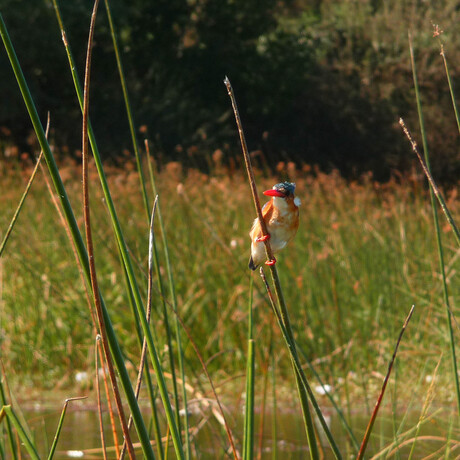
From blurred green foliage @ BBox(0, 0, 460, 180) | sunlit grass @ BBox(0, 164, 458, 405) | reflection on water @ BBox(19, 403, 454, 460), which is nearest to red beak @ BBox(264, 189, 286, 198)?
reflection on water @ BBox(19, 403, 454, 460)

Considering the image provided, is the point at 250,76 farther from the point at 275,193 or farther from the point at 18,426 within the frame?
the point at 18,426

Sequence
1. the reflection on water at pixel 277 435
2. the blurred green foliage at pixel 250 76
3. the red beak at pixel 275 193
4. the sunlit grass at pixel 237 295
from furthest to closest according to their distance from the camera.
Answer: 1. the blurred green foliage at pixel 250 76
2. the sunlit grass at pixel 237 295
3. the reflection on water at pixel 277 435
4. the red beak at pixel 275 193

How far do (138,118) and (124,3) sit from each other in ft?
6.80

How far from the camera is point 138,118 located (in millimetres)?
12125

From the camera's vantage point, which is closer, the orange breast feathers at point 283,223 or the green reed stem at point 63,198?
the green reed stem at point 63,198

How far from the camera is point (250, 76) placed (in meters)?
13.4

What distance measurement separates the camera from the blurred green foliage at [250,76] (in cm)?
1168

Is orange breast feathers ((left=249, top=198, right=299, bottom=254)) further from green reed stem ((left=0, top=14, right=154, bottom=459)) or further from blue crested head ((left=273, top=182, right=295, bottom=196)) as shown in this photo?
green reed stem ((left=0, top=14, right=154, bottom=459))

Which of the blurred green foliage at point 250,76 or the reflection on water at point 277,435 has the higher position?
the blurred green foliage at point 250,76

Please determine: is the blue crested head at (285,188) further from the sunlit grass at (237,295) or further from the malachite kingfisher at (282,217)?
the sunlit grass at (237,295)

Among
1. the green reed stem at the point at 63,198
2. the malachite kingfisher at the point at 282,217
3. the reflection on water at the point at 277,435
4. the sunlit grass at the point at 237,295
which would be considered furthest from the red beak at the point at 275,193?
the sunlit grass at the point at 237,295

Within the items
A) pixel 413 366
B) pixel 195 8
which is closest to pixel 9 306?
pixel 413 366

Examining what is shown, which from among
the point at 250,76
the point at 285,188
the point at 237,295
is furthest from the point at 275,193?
the point at 250,76

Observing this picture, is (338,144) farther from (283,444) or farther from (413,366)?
(283,444)
